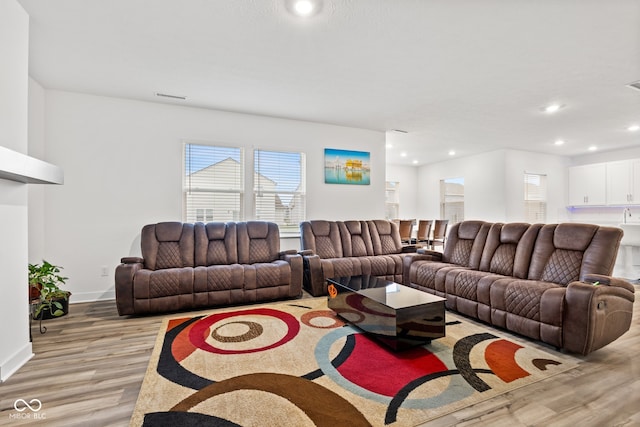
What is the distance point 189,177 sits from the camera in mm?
4551

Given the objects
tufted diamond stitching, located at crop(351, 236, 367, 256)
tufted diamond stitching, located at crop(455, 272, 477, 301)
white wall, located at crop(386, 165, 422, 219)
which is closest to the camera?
tufted diamond stitching, located at crop(455, 272, 477, 301)

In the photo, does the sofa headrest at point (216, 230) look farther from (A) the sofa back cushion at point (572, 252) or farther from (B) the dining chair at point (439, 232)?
(B) the dining chair at point (439, 232)

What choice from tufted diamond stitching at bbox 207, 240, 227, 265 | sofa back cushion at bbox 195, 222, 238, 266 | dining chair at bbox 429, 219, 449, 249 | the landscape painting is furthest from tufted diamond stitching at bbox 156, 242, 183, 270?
dining chair at bbox 429, 219, 449, 249

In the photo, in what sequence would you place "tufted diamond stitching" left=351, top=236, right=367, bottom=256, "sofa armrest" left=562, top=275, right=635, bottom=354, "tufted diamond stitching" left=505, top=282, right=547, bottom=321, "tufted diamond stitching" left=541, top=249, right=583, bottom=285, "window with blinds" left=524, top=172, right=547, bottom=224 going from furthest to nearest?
"window with blinds" left=524, top=172, right=547, bottom=224 → "tufted diamond stitching" left=351, top=236, right=367, bottom=256 → "tufted diamond stitching" left=541, top=249, right=583, bottom=285 → "tufted diamond stitching" left=505, top=282, right=547, bottom=321 → "sofa armrest" left=562, top=275, right=635, bottom=354

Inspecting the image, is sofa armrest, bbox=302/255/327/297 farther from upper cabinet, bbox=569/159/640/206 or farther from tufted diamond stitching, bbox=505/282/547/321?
upper cabinet, bbox=569/159/640/206

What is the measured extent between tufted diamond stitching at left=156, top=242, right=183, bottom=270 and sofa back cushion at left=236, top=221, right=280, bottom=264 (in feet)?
2.54

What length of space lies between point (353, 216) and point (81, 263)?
416 cm

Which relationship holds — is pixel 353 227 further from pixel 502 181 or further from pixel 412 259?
pixel 502 181

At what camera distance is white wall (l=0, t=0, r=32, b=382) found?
209 cm

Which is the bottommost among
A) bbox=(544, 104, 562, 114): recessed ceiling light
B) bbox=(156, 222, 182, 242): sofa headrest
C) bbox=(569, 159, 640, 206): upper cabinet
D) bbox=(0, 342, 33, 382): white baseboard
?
bbox=(0, 342, 33, 382): white baseboard

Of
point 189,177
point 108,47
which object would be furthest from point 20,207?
point 189,177

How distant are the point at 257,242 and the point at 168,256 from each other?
114cm

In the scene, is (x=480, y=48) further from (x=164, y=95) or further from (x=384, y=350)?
(x=164, y=95)

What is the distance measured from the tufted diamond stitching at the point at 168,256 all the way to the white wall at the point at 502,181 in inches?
270
